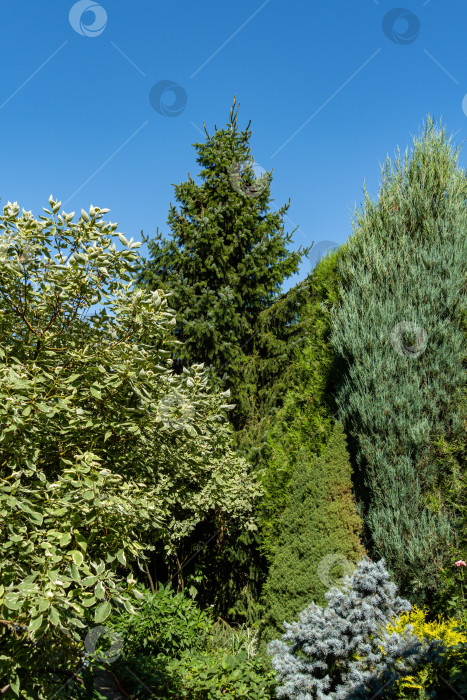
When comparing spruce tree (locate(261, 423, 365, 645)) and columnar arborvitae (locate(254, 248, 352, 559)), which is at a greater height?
columnar arborvitae (locate(254, 248, 352, 559))

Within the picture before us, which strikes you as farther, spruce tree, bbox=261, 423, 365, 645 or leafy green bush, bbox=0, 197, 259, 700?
spruce tree, bbox=261, 423, 365, 645

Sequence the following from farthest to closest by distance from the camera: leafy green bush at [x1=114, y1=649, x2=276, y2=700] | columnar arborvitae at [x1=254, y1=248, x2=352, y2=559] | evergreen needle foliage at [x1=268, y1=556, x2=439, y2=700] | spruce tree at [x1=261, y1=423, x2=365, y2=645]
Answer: columnar arborvitae at [x1=254, y1=248, x2=352, y2=559]
spruce tree at [x1=261, y1=423, x2=365, y2=645]
leafy green bush at [x1=114, y1=649, x2=276, y2=700]
evergreen needle foliage at [x1=268, y1=556, x2=439, y2=700]

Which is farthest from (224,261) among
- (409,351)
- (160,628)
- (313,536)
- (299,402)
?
(160,628)

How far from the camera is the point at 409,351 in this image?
715 cm

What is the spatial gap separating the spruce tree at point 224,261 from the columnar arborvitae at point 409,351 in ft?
7.41

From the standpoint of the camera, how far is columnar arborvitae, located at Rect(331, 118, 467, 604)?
662 cm

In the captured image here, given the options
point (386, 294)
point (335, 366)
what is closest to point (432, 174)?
point (386, 294)

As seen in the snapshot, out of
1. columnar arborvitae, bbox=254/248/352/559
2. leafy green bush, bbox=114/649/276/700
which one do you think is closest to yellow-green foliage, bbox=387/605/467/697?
leafy green bush, bbox=114/649/276/700

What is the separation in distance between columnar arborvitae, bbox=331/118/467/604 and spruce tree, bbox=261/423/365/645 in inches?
12.0

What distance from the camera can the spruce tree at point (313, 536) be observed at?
6332 millimetres

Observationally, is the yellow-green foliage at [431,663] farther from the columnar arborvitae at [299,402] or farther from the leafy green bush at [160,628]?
the leafy green bush at [160,628]

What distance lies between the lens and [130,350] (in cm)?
397

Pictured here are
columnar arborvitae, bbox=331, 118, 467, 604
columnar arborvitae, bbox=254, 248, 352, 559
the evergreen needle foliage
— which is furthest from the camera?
columnar arborvitae, bbox=254, 248, 352, 559

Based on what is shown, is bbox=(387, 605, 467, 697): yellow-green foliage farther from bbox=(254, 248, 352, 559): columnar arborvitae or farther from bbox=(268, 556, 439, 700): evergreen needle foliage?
bbox=(254, 248, 352, 559): columnar arborvitae
